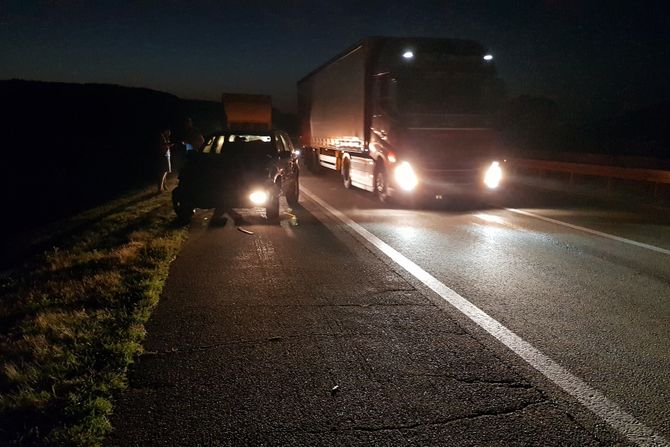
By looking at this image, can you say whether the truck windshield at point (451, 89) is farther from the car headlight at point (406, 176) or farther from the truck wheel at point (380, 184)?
the truck wheel at point (380, 184)

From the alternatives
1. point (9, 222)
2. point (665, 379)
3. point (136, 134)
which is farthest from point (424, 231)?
point (136, 134)

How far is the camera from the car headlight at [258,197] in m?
10.1

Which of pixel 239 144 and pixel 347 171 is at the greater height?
pixel 239 144

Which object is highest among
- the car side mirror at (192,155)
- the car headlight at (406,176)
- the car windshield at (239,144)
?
the car windshield at (239,144)

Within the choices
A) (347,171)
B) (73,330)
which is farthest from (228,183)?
(347,171)

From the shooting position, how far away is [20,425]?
307 cm

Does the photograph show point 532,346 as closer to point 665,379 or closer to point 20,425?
point 665,379

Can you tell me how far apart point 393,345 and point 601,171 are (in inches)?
516

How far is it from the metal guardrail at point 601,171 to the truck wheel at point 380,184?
645 centimetres

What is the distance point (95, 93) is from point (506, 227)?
6353cm

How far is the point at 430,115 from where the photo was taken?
12.5 meters

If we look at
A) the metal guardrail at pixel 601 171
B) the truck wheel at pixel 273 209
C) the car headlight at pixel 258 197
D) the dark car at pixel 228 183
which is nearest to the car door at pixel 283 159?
the dark car at pixel 228 183

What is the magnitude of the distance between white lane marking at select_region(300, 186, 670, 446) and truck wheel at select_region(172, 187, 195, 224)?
5.20 m

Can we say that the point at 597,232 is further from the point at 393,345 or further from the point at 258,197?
the point at 393,345
